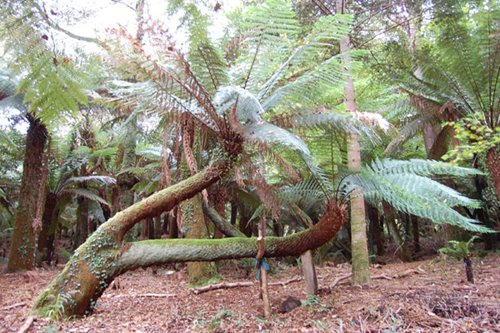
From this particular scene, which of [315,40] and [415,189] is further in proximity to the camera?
[415,189]

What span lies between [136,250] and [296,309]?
1.62m

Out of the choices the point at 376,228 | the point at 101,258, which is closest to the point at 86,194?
the point at 101,258

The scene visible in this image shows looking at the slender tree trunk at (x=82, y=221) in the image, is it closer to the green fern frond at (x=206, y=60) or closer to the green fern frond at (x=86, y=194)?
the green fern frond at (x=86, y=194)

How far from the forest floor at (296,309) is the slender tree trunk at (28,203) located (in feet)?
2.88

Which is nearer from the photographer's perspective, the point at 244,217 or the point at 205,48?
the point at 205,48

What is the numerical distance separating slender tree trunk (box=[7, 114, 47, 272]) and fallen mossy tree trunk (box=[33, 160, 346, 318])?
361 cm

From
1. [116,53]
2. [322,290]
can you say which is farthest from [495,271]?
[116,53]

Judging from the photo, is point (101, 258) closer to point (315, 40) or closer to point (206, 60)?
point (206, 60)

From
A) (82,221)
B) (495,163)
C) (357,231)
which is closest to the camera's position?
(357,231)

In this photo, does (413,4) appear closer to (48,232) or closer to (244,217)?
(244,217)

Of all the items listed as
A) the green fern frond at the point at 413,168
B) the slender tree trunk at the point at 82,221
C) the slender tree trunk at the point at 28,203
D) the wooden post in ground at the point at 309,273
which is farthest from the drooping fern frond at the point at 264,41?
the slender tree trunk at the point at 82,221

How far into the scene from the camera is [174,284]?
5.26m

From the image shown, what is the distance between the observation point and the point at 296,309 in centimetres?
341

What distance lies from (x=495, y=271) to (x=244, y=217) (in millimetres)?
5486
